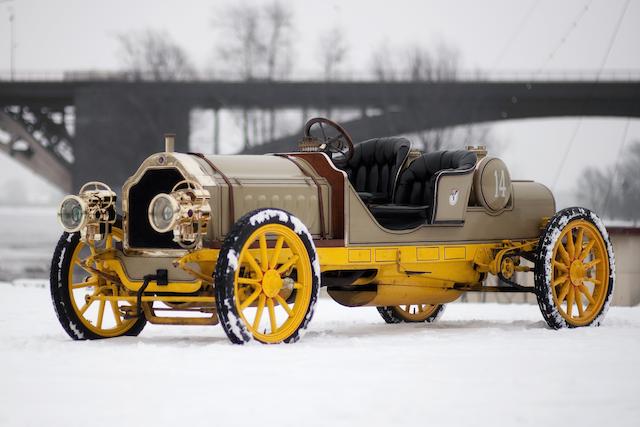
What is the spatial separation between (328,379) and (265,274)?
5.22 ft

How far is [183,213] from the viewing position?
7.86 m

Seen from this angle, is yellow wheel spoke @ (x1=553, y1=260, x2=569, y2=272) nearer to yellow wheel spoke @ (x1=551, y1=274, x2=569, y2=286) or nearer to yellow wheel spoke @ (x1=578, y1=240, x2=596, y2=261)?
yellow wheel spoke @ (x1=551, y1=274, x2=569, y2=286)

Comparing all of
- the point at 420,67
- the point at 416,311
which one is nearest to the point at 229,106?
the point at 420,67

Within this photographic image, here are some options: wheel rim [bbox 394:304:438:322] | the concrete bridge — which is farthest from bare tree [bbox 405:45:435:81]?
wheel rim [bbox 394:304:438:322]

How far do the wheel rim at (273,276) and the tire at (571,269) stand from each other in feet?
7.88

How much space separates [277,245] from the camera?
315 inches

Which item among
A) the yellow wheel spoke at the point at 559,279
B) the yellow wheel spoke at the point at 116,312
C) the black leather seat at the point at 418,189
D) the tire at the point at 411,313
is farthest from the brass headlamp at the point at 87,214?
the yellow wheel spoke at the point at 559,279

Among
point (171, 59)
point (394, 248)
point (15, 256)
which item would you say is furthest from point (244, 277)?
point (171, 59)

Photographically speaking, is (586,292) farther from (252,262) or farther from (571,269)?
(252,262)

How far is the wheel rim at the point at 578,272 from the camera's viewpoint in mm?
9969

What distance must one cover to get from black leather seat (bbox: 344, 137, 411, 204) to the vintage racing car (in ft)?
0.05

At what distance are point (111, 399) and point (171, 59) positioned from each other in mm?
53088

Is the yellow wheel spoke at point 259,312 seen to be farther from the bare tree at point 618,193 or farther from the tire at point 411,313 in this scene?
the bare tree at point 618,193

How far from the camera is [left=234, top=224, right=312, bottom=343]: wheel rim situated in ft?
26.0
